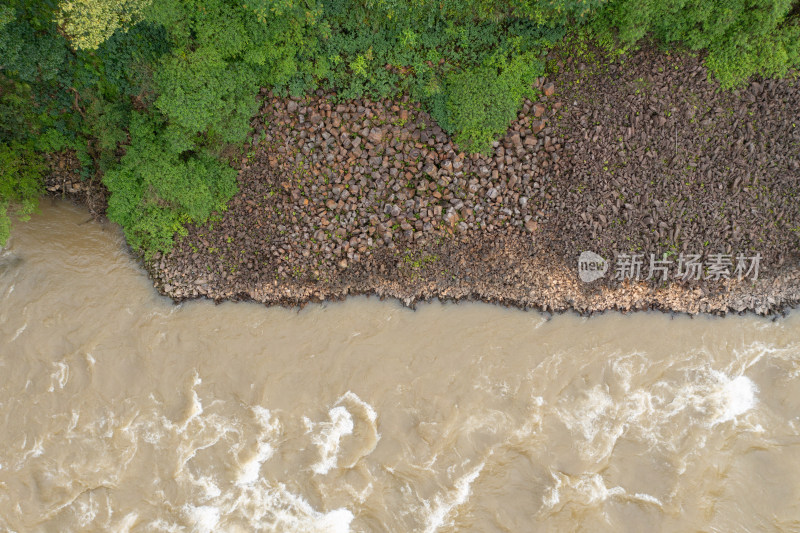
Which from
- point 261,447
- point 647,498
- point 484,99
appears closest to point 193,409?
point 261,447

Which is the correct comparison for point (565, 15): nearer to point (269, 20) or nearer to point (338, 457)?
point (269, 20)

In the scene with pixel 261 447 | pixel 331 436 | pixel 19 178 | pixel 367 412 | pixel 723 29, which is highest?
pixel 723 29

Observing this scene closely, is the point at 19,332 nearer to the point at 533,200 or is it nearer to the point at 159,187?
the point at 159,187

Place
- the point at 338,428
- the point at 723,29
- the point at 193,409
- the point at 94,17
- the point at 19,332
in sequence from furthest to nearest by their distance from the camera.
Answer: the point at 19,332, the point at 193,409, the point at 338,428, the point at 723,29, the point at 94,17

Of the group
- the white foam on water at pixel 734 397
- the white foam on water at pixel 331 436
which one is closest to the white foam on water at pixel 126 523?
the white foam on water at pixel 331 436

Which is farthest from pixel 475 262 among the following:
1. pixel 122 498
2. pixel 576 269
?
pixel 122 498

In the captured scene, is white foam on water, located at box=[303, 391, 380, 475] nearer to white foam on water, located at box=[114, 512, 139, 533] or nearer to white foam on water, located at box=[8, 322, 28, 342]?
white foam on water, located at box=[114, 512, 139, 533]

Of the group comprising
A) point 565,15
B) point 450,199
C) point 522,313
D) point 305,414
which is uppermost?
point 565,15
